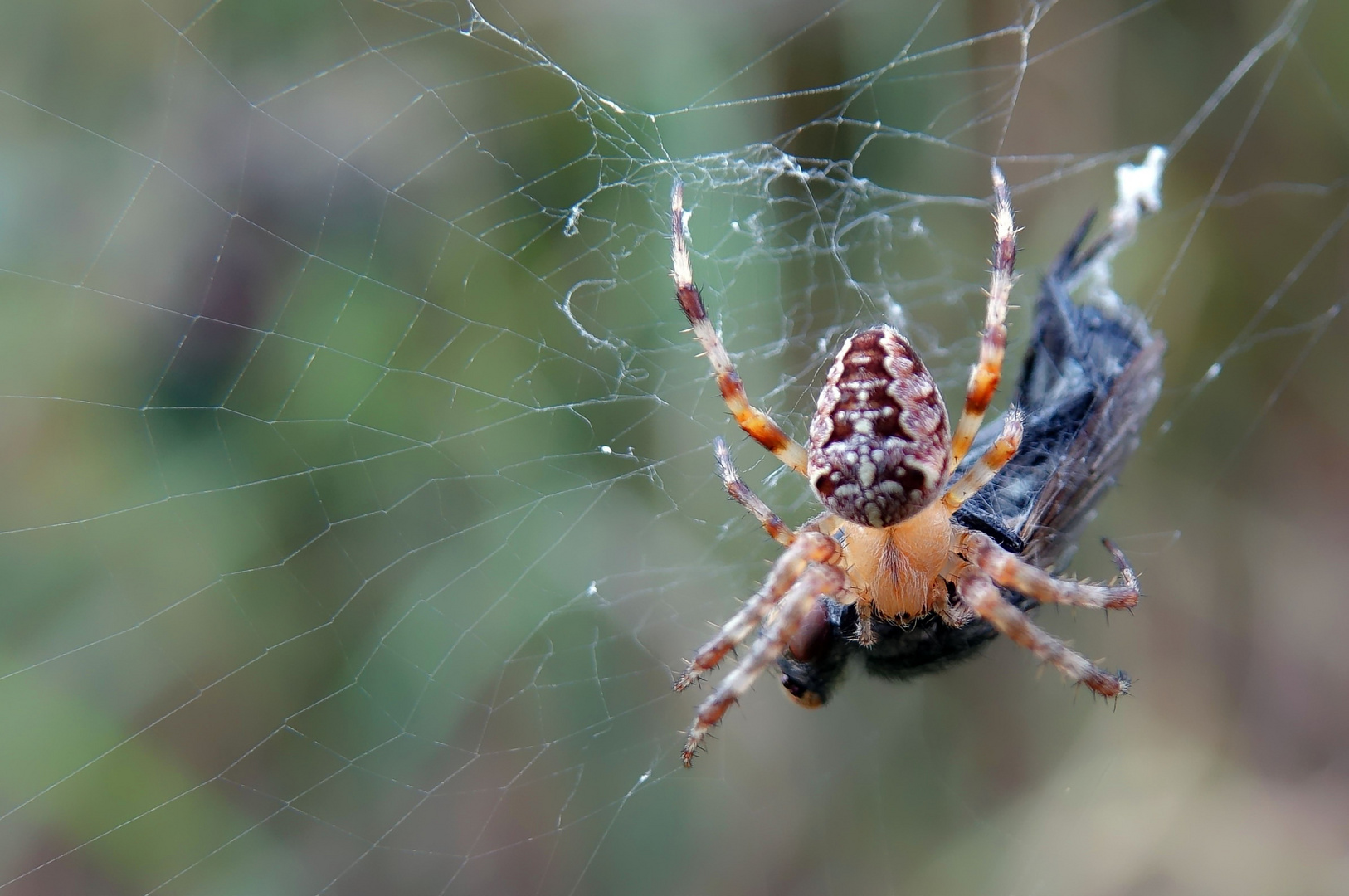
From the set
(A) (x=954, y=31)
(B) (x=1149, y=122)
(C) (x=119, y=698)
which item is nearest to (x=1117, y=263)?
(B) (x=1149, y=122)

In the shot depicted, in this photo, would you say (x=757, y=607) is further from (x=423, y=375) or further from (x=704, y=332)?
(x=423, y=375)

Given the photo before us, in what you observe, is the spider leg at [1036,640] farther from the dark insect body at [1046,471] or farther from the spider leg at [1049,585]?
the dark insect body at [1046,471]

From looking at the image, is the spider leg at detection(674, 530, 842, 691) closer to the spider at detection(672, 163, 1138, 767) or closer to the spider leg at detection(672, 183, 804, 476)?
the spider at detection(672, 163, 1138, 767)

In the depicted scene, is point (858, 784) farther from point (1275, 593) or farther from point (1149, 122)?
point (1149, 122)

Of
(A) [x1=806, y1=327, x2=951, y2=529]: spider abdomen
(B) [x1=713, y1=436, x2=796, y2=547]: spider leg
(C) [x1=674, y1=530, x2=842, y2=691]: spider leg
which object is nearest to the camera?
(A) [x1=806, y1=327, x2=951, y2=529]: spider abdomen

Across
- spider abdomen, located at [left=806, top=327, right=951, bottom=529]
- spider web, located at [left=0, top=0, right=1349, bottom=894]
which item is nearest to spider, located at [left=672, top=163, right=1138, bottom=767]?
spider abdomen, located at [left=806, top=327, right=951, bottom=529]

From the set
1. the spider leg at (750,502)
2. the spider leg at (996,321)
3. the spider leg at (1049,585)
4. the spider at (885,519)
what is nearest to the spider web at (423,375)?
the spider leg at (750,502)

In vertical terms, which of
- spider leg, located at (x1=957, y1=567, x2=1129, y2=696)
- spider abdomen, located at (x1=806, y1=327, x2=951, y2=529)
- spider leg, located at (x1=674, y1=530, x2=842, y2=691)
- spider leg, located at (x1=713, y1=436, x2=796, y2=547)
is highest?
spider abdomen, located at (x1=806, y1=327, x2=951, y2=529)
